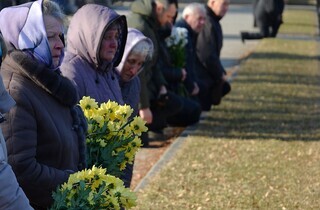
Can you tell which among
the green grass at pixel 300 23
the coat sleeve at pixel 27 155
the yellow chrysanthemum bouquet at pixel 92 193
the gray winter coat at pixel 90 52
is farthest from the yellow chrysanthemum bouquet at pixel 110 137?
the green grass at pixel 300 23

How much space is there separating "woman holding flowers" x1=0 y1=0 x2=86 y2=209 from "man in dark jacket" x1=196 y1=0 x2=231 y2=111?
29.0 ft

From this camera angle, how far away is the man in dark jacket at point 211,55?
14031 millimetres

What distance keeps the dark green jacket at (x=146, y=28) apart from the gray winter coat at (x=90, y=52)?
12.3ft

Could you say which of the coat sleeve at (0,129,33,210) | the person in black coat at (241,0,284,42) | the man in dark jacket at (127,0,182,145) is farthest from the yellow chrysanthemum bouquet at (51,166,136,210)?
the person in black coat at (241,0,284,42)

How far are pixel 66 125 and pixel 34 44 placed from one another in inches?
18.1

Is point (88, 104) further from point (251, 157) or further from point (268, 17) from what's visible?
point (268, 17)

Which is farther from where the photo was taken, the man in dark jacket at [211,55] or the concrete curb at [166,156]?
the man in dark jacket at [211,55]

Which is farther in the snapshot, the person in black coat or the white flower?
the person in black coat

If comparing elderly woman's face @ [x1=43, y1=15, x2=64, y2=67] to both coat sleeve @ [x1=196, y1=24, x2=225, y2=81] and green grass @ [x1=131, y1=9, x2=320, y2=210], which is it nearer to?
green grass @ [x1=131, y1=9, x2=320, y2=210]

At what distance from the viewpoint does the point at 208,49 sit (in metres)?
14.0

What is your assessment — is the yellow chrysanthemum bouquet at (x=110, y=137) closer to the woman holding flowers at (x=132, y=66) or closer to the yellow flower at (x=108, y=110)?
the yellow flower at (x=108, y=110)

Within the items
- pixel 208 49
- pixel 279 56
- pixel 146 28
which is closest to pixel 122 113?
pixel 146 28

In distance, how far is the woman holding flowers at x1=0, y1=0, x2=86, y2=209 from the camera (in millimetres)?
4965

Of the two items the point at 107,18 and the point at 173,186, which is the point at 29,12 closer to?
the point at 107,18
